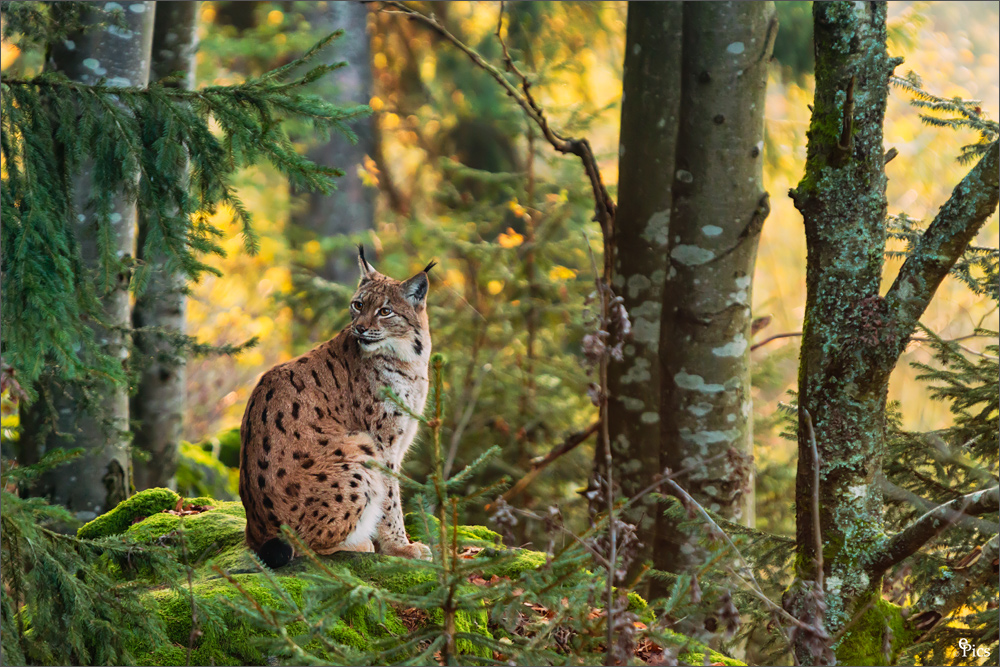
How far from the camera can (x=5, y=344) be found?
284cm

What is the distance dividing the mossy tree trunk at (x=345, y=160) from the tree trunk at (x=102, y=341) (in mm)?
6813

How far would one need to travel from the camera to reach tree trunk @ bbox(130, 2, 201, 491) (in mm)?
5867

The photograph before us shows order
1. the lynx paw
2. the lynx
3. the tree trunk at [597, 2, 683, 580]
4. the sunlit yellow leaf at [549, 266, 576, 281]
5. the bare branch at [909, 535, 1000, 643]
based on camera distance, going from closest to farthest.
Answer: the bare branch at [909, 535, 1000, 643], the lynx, the lynx paw, the tree trunk at [597, 2, 683, 580], the sunlit yellow leaf at [549, 266, 576, 281]

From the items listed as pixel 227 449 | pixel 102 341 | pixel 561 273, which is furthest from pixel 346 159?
pixel 102 341

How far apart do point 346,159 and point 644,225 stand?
28.1 ft

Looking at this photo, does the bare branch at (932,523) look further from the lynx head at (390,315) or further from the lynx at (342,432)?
the lynx head at (390,315)

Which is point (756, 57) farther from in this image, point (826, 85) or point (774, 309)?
point (774, 309)

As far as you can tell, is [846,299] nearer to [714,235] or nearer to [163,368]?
[714,235]

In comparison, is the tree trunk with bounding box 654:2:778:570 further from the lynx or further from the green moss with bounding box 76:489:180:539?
the green moss with bounding box 76:489:180:539

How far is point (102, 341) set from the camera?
4.85 metres

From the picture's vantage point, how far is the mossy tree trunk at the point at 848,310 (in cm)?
343

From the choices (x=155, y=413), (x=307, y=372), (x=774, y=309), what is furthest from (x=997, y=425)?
(x=774, y=309)

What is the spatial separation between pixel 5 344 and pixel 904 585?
4356 mm
